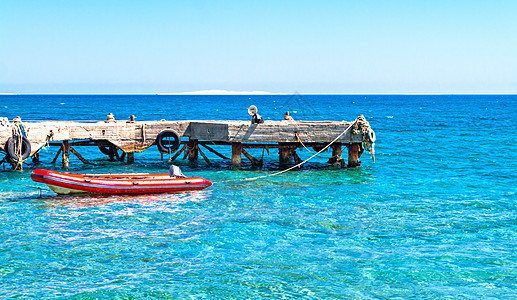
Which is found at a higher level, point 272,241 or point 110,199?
point 110,199

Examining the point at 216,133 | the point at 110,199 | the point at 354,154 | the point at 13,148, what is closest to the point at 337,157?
the point at 354,154

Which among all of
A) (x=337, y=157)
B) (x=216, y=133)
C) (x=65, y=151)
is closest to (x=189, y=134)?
(x=216, y=133)

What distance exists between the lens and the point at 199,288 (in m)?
13.3

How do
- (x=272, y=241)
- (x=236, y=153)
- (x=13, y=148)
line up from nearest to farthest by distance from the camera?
(x=272, y=241) → (x=13, y=148) → (x=236, y=153)

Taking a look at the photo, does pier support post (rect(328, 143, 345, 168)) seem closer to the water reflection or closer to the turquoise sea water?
the turquoise sea water

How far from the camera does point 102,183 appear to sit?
22500mm

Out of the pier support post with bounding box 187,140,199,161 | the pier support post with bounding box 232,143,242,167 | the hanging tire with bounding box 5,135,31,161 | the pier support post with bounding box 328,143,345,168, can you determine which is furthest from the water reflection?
the pier support post with bounding box 328,143,345,168

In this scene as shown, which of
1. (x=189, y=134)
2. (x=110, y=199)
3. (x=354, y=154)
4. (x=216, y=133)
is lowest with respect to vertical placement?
(x=110, y=199)

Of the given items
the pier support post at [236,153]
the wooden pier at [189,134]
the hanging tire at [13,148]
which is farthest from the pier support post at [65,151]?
the pier support post at [236,153]

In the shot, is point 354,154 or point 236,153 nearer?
point 236,153

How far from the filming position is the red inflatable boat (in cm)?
2227

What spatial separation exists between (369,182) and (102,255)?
1514 cm

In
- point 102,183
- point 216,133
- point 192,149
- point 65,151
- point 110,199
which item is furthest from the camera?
point 192,149

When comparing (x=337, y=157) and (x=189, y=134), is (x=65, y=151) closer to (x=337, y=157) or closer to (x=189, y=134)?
(x=189, y=134)
